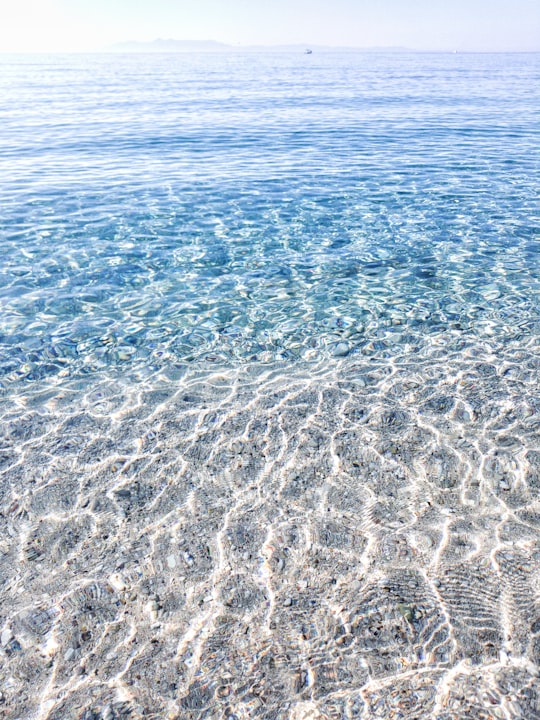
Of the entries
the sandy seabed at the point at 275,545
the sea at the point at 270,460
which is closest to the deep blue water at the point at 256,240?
the sea at the point at 270,460

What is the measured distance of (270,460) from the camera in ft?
22.8

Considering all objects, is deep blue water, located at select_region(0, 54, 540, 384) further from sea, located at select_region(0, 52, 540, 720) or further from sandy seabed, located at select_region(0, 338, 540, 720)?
sandy seabed, located at select_region(0, 338, 540, 720)

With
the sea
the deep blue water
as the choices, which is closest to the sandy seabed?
the sea

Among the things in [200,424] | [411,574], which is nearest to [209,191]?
[200,424]

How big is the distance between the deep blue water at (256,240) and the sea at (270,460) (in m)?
0.09

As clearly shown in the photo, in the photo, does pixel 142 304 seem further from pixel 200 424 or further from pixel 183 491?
pixel 183 491

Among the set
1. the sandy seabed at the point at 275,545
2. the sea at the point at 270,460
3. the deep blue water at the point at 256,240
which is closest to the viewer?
the sandy seabed at the point at 275,545

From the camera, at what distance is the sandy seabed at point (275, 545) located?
4.41 metres

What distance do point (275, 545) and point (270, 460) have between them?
139 cm

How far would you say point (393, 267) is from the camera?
12.6m

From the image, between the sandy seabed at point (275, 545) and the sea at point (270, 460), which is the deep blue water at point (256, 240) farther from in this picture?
the sandy seabed at point (275, 545)

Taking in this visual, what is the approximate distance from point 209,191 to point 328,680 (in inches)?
663

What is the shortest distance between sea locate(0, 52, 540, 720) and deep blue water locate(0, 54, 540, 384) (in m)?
0.09

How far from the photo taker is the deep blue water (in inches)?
389
